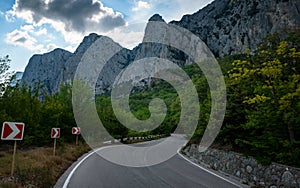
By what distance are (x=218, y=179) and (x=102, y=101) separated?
96.7 ft

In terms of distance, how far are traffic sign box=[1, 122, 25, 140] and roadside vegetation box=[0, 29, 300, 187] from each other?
100 cm

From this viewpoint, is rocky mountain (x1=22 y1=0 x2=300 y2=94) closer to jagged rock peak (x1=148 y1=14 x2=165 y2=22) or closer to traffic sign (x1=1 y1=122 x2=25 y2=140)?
jagged rock peak (x1=148 y1=14 x2=165 y2=22)

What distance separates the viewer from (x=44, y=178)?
7.28 meters

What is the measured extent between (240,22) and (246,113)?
86118mm

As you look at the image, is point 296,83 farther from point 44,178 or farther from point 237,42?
point 237,42

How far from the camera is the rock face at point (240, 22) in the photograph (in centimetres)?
6356

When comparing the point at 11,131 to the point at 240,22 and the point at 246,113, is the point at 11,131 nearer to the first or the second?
the point at 246,113

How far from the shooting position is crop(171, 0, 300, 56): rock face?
2502 inches

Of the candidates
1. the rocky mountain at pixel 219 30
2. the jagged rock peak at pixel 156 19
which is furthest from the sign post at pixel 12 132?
the jagged rock peak at pixel 156 19

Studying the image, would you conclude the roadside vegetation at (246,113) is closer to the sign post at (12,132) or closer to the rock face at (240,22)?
the sign post at (12,132)

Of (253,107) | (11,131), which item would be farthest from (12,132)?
(253,107)

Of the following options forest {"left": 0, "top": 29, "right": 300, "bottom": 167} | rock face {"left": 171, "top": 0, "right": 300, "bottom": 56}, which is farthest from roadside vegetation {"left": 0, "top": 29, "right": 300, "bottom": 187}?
rock face {"left": 171, "top": 0, "right": 300, "bottom": 56}

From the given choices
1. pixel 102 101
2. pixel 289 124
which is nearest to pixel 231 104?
pixel 289 124

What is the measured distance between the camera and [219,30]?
381 ft
